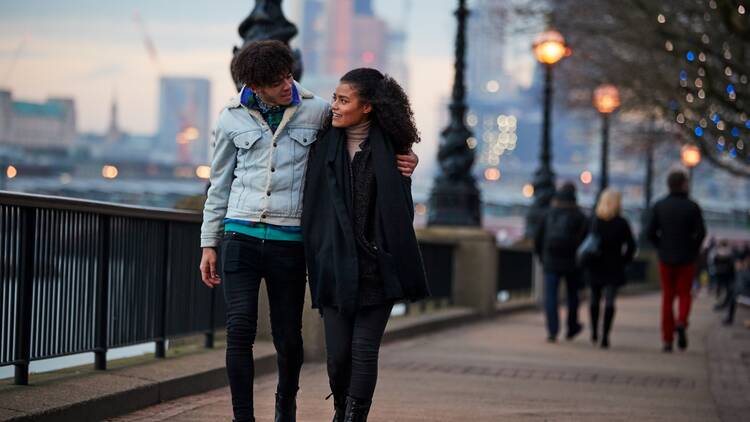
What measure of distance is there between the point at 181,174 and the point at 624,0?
112 m

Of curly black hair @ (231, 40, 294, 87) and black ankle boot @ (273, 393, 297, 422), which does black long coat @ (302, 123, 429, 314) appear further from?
black ankle boot @ (273, 393, 297, 422)

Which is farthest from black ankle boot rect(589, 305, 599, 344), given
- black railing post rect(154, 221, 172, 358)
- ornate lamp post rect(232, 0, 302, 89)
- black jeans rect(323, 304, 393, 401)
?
black jeans rect(323, 304, 393, 401)

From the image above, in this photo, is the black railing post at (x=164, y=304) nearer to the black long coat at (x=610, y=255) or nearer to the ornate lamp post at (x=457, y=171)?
the black long coat at (x=610, y=255)

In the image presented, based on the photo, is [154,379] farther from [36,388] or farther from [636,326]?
[636,326]

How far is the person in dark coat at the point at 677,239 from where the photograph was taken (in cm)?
1485

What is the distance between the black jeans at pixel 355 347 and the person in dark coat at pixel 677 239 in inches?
340

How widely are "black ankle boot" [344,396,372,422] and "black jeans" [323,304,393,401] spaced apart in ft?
0.06

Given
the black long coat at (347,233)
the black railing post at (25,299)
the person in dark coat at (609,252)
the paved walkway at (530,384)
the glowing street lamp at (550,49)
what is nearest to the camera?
the black long coat at (347,233)

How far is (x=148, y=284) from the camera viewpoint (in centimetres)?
969

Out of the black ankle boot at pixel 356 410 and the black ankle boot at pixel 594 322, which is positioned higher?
the black ankle boot at pixel 356 410

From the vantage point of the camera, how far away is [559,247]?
16453 mm

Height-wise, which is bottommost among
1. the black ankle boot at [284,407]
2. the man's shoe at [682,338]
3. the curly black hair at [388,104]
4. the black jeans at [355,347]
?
the man's shoe at [682,338]

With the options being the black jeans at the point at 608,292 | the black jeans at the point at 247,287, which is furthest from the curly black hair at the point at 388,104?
the black jeans at the point at 608,292

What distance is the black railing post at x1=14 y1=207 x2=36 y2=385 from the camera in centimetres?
785
